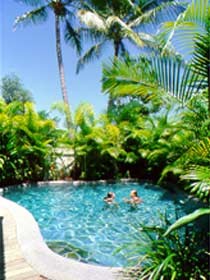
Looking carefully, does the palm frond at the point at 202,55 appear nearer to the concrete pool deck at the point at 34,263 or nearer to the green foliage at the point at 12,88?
the concrete pool deck at the point at 34,263

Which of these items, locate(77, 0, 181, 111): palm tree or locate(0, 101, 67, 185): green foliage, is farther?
locate(77, 0, 181, 111): palm tree

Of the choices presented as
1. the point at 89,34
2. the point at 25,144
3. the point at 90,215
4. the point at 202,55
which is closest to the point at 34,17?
the point at 89,34

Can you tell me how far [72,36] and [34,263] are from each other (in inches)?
617

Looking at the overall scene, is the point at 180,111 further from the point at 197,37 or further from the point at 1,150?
the point at 1,150

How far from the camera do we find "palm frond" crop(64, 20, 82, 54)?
1758 cm

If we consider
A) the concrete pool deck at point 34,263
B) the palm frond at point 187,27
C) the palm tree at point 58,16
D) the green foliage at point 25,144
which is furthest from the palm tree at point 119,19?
the palm frond at point 187,27

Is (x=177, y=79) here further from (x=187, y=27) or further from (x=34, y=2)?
(x=34, y=2)

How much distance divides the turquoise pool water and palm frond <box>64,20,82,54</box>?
906 cm

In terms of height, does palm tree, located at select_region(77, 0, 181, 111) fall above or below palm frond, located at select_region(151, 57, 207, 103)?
above

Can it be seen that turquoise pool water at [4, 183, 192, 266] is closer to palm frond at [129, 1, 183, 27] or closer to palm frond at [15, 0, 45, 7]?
palm frond at [129, 1, 183, 27]

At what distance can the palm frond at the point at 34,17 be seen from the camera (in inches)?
659

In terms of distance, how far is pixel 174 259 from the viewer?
11.1 feet

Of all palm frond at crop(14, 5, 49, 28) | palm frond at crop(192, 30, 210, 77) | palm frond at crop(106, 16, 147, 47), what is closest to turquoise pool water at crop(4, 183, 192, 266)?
palm frond at crop(192, 30, 210, 77)

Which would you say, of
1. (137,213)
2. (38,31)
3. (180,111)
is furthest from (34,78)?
(180,111)
